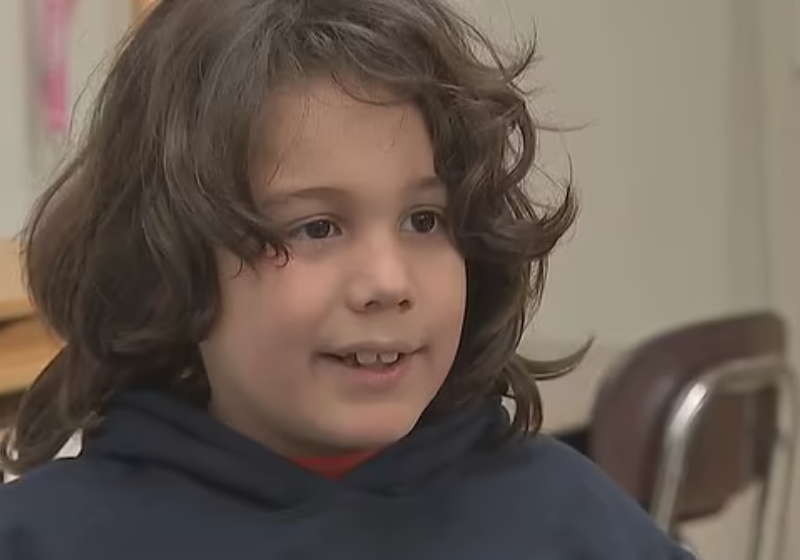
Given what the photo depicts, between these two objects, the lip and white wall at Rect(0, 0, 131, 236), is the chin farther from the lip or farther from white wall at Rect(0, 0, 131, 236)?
white wall at Rect(0, 0, 131, 236)

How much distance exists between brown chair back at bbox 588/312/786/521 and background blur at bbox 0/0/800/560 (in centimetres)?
23

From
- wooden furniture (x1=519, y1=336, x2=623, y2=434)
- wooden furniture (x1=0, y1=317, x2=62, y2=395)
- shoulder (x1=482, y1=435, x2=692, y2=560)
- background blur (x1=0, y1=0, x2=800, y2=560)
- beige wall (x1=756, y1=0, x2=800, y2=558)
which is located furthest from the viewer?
beige wall (x1=756, y1=0, x2=800, y2=558)

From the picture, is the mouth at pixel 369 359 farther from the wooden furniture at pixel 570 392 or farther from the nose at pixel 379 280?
the wooden furniture at pixel 570 392

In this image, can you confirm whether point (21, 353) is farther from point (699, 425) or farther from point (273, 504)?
point (699, 425)

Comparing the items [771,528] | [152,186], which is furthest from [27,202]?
[771,528]

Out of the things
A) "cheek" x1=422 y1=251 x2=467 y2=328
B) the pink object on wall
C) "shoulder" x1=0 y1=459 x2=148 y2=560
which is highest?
the pink object on wall

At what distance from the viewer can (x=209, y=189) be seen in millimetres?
895

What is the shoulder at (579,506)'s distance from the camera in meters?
1.02

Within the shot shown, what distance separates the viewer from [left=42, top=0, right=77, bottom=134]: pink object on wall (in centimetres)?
178

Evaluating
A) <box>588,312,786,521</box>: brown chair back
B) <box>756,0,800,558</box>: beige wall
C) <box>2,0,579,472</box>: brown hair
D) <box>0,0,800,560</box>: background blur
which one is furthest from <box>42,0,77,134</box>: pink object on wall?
<box>756,0,800,558</box>: beige wall

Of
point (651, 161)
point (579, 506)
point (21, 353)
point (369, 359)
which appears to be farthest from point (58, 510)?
point (651, 161)

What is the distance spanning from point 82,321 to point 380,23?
25 cm

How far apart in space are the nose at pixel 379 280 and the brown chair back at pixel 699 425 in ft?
2.81

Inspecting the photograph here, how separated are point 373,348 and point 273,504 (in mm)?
130
